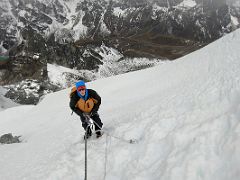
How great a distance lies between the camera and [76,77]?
116188 mm

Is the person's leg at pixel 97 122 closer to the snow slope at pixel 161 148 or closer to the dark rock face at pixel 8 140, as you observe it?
the snow slope at pixel 161 148

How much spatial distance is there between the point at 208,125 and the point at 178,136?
33.9 inches

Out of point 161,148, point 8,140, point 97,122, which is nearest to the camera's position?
point 161,148

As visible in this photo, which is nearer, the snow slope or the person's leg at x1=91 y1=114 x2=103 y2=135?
the snow slope

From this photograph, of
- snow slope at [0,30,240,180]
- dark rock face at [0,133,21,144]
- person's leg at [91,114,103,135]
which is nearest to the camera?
snow slope at [0,30,240,180]

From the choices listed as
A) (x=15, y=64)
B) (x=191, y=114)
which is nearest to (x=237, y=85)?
(x=191, y=114)

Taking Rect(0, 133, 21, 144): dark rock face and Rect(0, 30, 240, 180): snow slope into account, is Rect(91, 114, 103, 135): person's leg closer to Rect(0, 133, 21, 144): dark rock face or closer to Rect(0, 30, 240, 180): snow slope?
Rect(0, 30, 240, 180): snow slope

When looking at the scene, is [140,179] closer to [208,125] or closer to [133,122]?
[208,125]

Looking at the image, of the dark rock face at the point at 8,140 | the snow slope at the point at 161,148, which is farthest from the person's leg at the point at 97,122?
the dark rock face at the point at 8,140

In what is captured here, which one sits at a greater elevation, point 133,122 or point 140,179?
point 133,122

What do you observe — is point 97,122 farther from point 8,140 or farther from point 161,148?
point 8,140

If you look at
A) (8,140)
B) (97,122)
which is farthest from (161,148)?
(8,140)

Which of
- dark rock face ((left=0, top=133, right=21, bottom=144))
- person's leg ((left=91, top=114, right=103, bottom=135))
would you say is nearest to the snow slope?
person's leg ((left=91, top=114, right=103, bottom=135))

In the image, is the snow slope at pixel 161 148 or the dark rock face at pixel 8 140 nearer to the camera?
the snow slope at pixel 161 148
